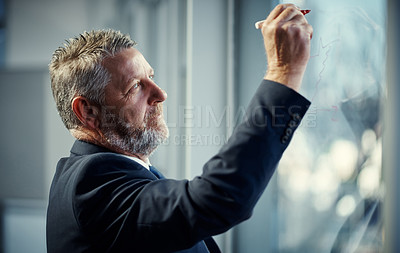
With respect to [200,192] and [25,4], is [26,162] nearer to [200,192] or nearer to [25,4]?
[25,4]

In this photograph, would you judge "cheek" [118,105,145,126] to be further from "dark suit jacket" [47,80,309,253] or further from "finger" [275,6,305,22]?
"finger" [275,6,305,22]

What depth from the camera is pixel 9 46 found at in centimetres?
145

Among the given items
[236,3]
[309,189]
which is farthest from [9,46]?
[309,189]

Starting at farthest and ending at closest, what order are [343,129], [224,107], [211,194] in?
[224,107] < [343,129] < [211,194]

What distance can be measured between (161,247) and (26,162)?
112 centimetres

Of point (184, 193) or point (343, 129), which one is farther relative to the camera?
point (343, 129)

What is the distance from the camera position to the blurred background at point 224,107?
3.67 feet

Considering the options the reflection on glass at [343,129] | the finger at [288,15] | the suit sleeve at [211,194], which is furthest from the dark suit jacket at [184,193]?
the reflection on glass at [343,129]

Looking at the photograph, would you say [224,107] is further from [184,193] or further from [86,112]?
[184,193]

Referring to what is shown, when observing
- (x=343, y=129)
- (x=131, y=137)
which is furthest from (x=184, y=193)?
(x=343, y=129)

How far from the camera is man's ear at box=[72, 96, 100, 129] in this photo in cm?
82

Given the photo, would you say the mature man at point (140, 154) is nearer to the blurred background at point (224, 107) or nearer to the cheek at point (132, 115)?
the cheek at point (132, 115)

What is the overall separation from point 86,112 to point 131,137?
4.9 inches

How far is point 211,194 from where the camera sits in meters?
0.54
